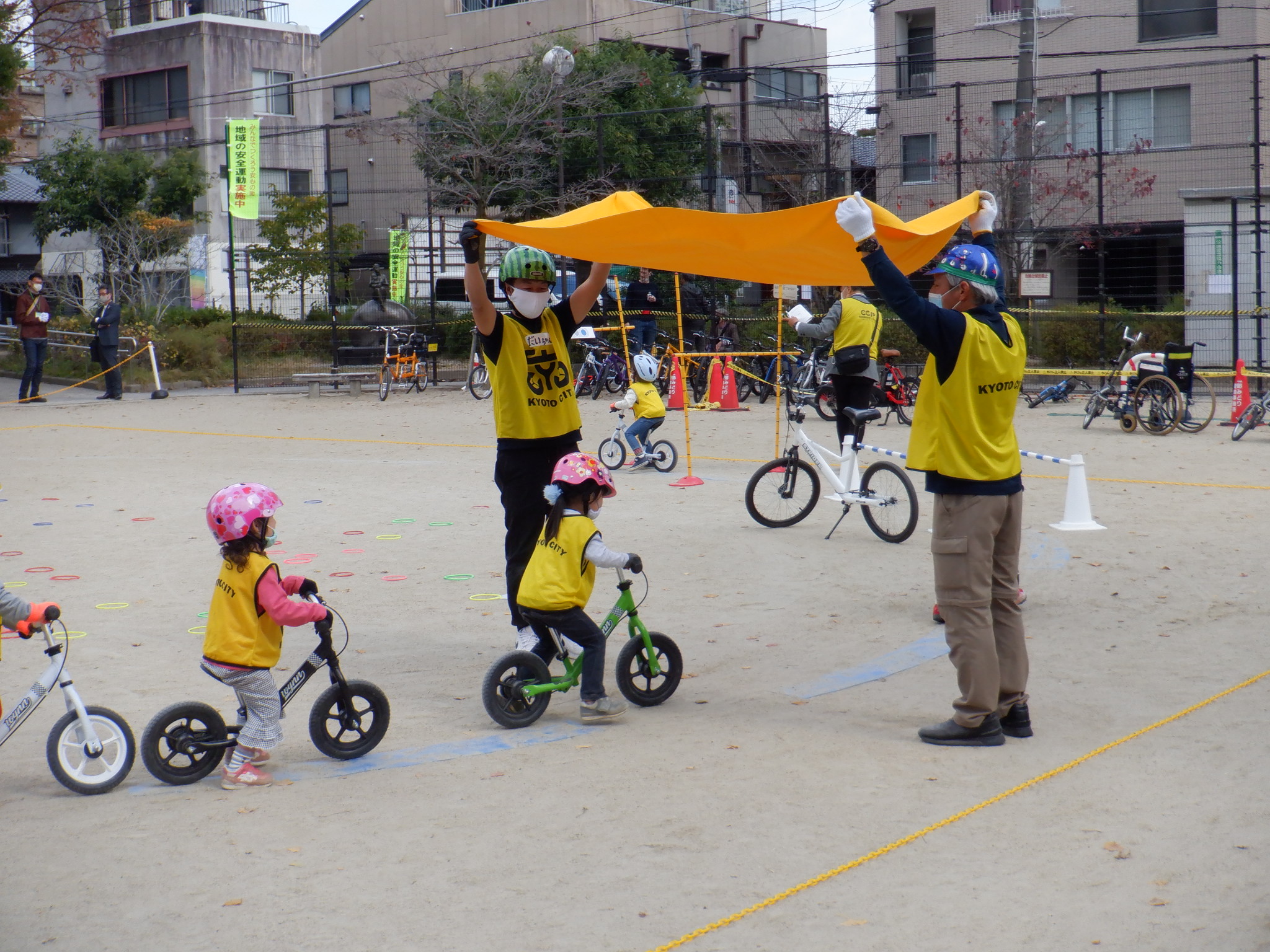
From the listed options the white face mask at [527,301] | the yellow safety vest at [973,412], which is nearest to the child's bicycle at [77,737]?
the white face mask at [527,301]

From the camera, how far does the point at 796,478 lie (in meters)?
9.95

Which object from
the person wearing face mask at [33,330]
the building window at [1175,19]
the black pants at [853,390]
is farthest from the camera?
the building window at [1175,19]

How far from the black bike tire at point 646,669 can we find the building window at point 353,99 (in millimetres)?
40271

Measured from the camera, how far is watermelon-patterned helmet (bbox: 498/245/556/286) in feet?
19.5

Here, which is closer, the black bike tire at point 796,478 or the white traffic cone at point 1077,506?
the white traffic cone at point 1077,506

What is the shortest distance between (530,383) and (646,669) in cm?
139

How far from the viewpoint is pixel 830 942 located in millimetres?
3453

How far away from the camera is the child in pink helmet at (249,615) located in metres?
4.68

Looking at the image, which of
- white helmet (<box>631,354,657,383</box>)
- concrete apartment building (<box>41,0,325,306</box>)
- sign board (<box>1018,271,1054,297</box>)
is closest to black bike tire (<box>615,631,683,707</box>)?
white helmet (<box>631,354,657,383</box>)

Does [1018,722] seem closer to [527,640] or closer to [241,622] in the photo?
[527,640]

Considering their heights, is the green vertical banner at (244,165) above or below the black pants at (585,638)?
above

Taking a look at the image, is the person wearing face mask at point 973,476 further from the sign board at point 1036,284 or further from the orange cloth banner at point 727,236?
the sign board at point 1036,284

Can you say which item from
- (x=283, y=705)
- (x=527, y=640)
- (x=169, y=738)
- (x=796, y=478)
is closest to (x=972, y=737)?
(x=527, y=640)

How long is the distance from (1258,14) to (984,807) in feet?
96.4
